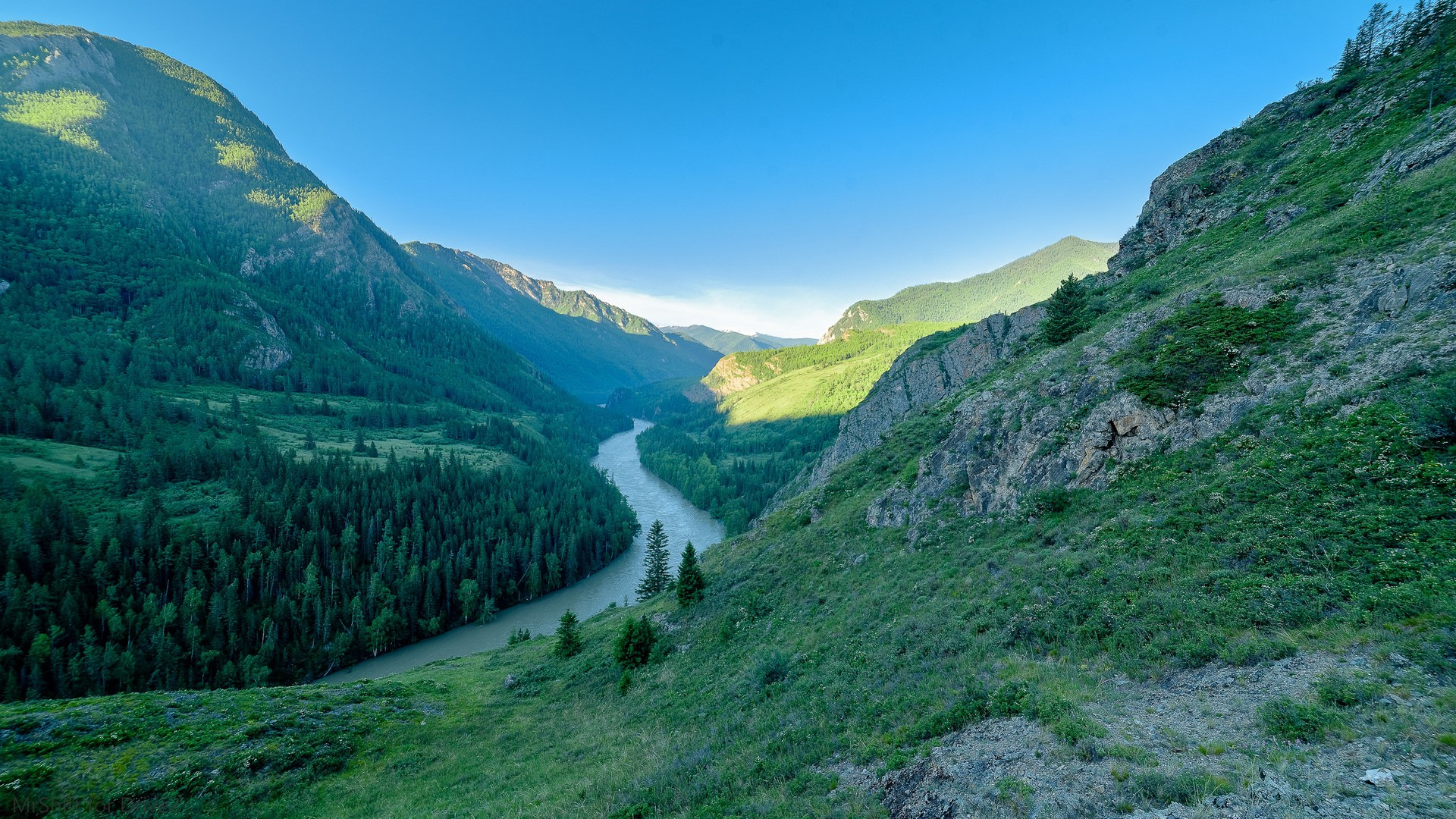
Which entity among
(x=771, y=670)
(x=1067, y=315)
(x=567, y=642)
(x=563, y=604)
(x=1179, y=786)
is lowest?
(x=563, y=604)

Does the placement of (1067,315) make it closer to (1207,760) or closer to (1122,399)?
(1122,399)

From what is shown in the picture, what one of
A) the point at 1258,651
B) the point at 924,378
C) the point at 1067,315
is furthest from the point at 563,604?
the point at 1258,651

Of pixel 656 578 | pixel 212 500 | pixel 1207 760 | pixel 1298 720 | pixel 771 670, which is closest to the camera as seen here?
pixel 1298 720

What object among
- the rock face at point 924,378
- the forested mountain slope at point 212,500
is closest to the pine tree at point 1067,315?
the rock face at point 924,378

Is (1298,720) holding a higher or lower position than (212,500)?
higher

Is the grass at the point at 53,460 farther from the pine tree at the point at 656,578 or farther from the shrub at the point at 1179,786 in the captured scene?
the shrub at the point at 1179,786

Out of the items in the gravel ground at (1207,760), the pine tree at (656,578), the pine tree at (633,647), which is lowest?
the pine tree at (656,578)

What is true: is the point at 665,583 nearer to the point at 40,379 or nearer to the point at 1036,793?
the point at 1036,793

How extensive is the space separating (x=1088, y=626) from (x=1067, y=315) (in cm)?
3547

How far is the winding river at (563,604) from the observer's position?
2499 inches

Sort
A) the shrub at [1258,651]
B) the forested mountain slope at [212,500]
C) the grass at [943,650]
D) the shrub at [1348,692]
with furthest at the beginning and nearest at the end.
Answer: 1. the forested mountain slope at [212,500]
2. the grass at [943,650]
3. the shrub at [1258,651]
4. the shrub at [1348,692]

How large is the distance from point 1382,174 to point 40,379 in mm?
213172

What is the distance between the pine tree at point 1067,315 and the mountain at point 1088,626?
0.56 m

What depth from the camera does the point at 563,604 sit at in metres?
79.4
